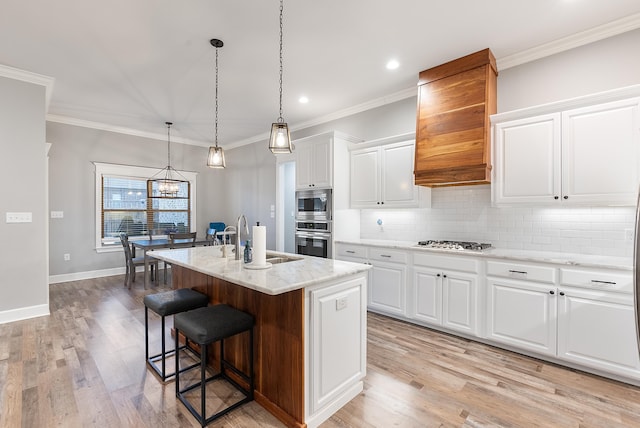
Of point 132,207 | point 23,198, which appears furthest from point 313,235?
point 132,207

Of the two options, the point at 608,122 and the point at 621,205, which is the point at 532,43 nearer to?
the point at 608,122

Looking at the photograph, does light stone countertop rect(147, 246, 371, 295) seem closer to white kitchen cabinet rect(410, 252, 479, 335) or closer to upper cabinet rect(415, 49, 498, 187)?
white kitchen cabinet rect(410, 252, 479, 335)

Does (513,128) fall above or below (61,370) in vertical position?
above

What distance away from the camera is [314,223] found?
429 centimetres

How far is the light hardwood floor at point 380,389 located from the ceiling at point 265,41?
2.92 meters

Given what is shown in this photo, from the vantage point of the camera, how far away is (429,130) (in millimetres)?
3359

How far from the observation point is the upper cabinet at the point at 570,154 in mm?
2387

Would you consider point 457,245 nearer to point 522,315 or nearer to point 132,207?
point 522,315

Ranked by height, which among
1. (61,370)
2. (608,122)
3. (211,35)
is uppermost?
(211,35)

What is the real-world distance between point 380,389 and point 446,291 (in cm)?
133

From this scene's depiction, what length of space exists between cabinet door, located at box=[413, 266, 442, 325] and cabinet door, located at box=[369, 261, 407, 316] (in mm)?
152

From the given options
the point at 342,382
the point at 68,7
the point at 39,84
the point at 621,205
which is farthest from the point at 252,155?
the point at 621,205

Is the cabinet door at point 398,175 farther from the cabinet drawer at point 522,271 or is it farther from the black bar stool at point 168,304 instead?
the black bar stool at point 168,304

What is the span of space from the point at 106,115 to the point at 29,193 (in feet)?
6.78
